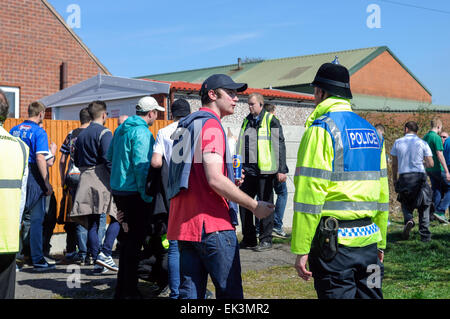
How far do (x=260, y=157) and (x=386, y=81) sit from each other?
31.8 meters

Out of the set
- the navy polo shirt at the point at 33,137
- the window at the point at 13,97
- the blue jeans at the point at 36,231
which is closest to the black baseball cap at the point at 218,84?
the navy polo shirt at the point at 33,137

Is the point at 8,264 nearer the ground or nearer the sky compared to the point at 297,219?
nearer the ground

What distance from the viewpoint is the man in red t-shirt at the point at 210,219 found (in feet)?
11.0

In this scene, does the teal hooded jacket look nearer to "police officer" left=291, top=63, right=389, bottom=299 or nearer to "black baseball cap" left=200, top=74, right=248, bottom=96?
"black baseball cap" left=200, top=74, right=248, bottom=96

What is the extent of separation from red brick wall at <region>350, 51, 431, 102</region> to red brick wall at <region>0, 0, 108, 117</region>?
69.7ft

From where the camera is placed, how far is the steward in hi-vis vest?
8.38 m

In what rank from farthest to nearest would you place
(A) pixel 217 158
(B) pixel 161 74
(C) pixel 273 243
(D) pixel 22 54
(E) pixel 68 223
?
1. (B) pixel 161 74
2. (D) pixel 22 54
3. (C) pixel 273 243
4. (E) pixel 68 223
5. (A) pixel 217 158

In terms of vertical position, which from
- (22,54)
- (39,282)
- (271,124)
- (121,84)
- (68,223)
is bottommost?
(39,282)

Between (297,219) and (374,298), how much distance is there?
69cm

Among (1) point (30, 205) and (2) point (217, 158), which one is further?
(1) point (30, 205)

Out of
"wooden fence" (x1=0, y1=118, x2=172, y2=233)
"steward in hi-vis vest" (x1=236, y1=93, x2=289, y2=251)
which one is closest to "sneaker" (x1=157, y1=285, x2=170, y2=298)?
"steward in hi-vis vest" (x1=236, y1=93, x2=289, y2=251)

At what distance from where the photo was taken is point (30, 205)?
277 inches

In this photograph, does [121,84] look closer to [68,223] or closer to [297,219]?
[68,223]

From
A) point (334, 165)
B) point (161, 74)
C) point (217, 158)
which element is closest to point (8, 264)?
point (217, 158)
